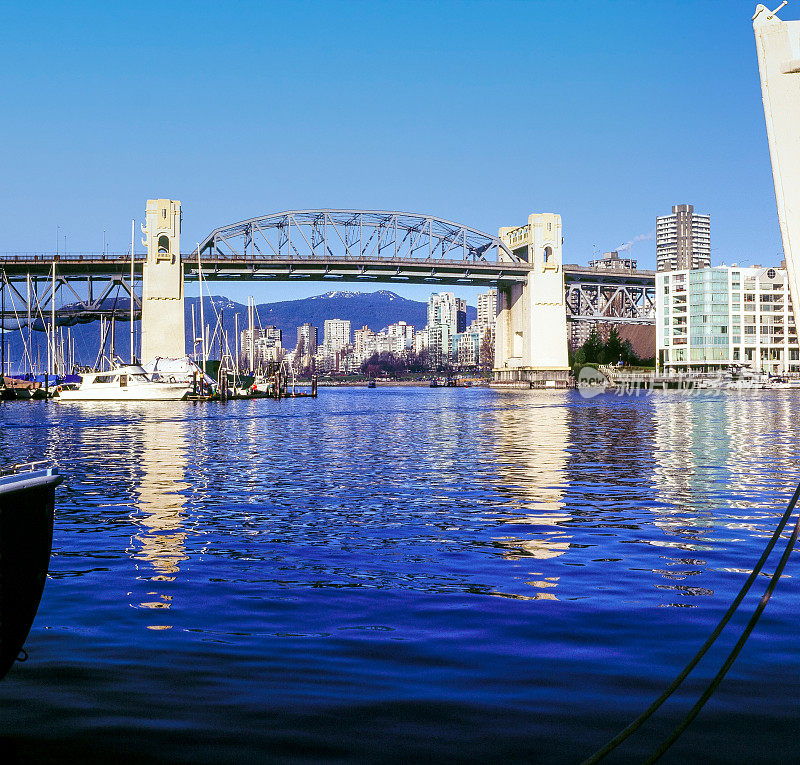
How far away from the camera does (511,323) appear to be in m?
156

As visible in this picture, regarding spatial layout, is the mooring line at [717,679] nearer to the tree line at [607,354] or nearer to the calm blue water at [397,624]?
the calm blue water at [397,624]

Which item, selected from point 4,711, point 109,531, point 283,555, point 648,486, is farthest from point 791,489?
point 4,711

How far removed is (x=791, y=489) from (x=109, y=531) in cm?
1262

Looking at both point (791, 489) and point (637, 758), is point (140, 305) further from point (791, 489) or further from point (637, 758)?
point (637, 758)

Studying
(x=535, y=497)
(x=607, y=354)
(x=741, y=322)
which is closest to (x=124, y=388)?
(x=535, y=497)

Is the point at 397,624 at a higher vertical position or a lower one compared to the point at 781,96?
lower

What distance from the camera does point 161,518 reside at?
1381 centimetres

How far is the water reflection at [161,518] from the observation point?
9.25 metres

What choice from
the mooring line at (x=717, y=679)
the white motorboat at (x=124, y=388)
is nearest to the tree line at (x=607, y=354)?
the white motorboat at (x=124, y=388)

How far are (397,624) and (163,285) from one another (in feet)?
399

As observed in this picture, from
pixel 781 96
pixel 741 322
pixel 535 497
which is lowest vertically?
pixel 535 497

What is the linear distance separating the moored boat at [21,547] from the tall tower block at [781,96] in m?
4.33

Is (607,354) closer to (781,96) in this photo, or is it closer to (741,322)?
(741,322)

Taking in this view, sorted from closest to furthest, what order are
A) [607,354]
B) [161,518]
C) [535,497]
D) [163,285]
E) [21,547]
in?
[21,547] < [161,518] < [535,497] < [163,285] < [607,354]
